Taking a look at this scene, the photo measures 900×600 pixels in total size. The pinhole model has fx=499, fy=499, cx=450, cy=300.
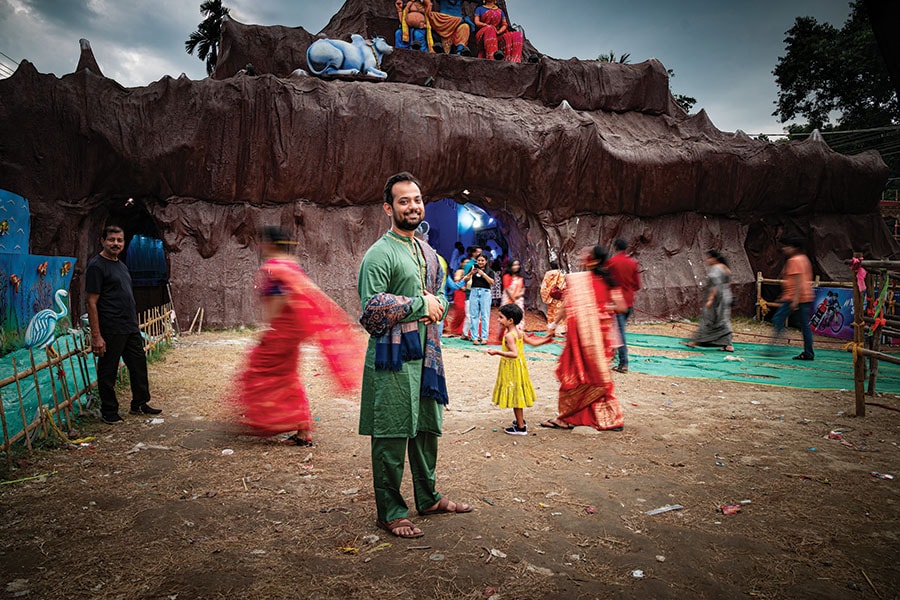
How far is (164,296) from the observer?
52.9 ft

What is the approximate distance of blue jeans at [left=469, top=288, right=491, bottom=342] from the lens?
1028 centimetres

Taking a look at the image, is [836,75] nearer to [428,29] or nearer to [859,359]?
[428,29]

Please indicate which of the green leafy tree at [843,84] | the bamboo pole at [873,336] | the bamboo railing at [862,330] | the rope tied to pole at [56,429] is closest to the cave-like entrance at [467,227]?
the bamboo pole at [873,336]

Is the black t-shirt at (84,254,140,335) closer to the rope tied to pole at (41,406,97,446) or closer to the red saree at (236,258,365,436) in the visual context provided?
the rope tied to pole at (41,406,97,446)

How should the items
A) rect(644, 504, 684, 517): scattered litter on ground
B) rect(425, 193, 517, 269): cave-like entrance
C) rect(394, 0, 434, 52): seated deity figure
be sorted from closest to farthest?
rect(644, 504, 684, 517): scattered litter on ground < rect(394, 0, 434, 52): seated deity figure < rect(425, 193, 517, 269): cave-like entrance

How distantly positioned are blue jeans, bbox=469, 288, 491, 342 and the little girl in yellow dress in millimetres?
5668

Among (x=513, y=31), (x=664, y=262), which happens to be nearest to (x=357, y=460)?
(x=664, y=262)

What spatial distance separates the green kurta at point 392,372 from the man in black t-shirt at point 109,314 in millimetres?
3157

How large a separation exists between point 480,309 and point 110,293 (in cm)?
702

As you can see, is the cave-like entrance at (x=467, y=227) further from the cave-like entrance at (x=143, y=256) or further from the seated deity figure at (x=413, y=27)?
the cave-like entrance at (x=143, y=256)

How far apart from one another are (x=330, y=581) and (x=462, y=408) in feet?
10.8

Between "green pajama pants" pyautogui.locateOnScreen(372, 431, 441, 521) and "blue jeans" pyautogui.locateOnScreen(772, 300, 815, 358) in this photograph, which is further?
"blue jeans" pyautogui.locateOnScreen(772, 300, 815, 358)

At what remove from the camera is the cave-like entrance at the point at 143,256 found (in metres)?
16.1

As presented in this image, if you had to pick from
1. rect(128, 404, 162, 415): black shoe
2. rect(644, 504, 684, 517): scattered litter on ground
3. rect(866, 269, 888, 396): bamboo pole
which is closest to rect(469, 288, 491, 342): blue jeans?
rect(866, 269, 888, 396): bamboo pole
